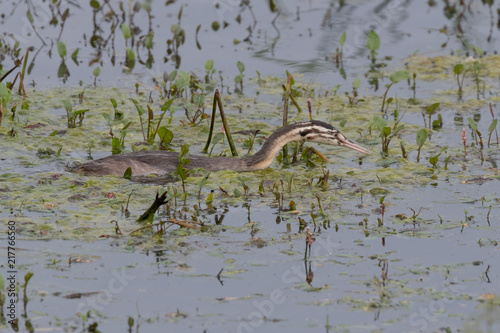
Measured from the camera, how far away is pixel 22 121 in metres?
12.3

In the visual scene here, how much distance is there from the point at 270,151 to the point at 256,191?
925mm

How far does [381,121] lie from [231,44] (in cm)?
629

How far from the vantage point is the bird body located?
10289 mm

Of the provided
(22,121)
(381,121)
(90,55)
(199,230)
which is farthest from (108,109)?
(199,230)

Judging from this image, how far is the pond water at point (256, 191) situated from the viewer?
6.84 meters

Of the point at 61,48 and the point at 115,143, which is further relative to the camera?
the point at 61,48

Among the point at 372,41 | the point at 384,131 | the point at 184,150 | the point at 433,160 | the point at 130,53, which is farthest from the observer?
the point at 372,41

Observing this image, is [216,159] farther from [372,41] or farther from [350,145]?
[372,41]

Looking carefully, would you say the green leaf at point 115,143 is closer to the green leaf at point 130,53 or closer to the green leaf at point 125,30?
the green leaf at point 130,53

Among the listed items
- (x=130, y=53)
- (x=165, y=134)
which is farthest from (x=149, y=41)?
(x=165, y=134)

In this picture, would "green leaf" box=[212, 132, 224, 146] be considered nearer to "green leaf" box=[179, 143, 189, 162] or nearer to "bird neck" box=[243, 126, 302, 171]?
"bird neck" box=[243, 126, 302, 171]

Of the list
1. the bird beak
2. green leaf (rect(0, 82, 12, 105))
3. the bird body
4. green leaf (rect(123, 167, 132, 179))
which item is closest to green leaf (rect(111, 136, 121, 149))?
the bird body

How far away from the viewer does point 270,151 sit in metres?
10.8

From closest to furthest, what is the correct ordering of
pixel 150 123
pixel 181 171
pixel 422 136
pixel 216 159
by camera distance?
pixel 181 171
pixel 216 159
pixel 422 136
pixel 150 123
